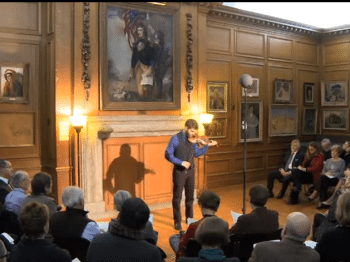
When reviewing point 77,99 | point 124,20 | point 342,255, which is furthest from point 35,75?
point 342,255

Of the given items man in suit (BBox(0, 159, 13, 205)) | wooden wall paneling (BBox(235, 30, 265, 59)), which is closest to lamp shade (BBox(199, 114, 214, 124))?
wooden wall paneling (BBox(235, 30, 265, 59))

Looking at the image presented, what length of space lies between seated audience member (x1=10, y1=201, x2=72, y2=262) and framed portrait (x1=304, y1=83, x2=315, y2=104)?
1113 cm

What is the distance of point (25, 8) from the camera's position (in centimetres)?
791

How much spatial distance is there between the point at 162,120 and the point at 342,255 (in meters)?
5.85

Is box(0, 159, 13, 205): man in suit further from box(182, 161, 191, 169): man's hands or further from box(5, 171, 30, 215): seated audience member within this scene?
box(182, 161, 191, 169): man's hands

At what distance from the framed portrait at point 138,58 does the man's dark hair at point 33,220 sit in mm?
5319

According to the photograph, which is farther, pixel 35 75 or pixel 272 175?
pixel 272 175

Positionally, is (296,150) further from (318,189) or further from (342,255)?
(342,255)

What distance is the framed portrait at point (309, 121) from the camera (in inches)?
500

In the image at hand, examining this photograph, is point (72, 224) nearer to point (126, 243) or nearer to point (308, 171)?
point (126, 243)

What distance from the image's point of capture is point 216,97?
419 inches

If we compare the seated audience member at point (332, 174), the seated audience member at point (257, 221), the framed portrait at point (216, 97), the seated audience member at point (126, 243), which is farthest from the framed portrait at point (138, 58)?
the seated audience member at point (126, 243)

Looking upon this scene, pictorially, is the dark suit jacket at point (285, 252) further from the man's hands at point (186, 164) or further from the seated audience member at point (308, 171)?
the seated audience member at point (308, 171)

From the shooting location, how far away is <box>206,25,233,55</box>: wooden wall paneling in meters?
10.6
